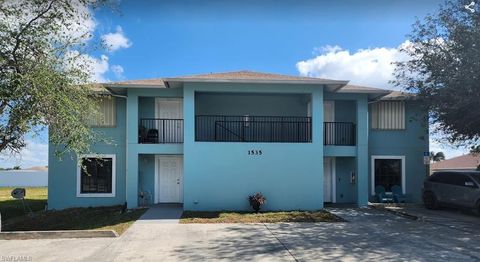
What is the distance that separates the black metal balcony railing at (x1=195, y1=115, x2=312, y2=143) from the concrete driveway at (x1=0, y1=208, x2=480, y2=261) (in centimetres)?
580

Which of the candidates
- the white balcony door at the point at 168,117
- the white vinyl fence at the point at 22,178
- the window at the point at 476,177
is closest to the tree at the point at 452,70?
the window at the point at 476,177

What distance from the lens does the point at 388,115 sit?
20703mm

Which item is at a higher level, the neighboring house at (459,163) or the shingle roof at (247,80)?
the shingle roof at (247,80)

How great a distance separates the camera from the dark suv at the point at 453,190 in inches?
645

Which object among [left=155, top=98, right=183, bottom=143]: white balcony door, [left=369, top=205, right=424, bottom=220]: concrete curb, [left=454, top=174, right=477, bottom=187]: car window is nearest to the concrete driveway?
[left=369, top=205, right=424, bottom=220]: concrete curb

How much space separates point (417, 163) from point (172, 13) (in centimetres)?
1457

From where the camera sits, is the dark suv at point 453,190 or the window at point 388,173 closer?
the dark suv at point 453,190

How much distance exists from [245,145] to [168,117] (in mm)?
4154

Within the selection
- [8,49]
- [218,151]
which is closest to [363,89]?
[218,151]

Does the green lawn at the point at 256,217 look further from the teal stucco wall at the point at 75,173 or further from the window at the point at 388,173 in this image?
the window at the point at 388,173

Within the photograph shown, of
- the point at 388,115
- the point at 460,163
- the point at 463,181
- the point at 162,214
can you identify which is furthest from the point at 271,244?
the point at 460,163

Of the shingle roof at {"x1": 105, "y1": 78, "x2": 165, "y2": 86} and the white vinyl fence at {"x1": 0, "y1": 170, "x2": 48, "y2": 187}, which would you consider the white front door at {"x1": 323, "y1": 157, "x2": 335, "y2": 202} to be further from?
the white vinyl fence at {"x1": 0, "y1": 170, "x2": 48, "y2": 187}

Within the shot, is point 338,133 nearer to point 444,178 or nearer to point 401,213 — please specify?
point 444,178

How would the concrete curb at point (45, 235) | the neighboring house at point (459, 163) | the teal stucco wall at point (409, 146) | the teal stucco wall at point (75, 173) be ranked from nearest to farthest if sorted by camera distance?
the concrete curb at point (45, 235), the teal stucco wall at point (75, 173), the teal stucco wall at point (409, 146), the neighboring house at point (459, 163)
